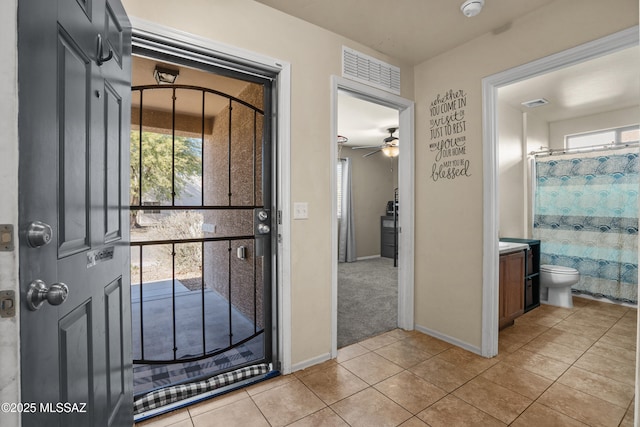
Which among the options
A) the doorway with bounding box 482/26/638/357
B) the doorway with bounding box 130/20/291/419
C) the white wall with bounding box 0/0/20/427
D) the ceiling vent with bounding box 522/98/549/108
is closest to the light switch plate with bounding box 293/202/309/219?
the doorway with bounding box 130/20/291/419

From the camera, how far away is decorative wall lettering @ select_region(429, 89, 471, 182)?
2.50 m

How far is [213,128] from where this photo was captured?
80.4 inches

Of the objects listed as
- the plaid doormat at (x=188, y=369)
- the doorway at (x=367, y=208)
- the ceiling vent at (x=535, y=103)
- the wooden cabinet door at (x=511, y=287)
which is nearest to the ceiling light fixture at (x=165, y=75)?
the plaid doormat at (x=188, y=369)

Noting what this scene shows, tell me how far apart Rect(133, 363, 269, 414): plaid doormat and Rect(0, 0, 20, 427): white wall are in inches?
50.1

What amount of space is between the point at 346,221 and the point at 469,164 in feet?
13.1

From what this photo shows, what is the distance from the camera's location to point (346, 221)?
6.34 meters

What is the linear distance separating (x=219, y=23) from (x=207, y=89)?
39cm

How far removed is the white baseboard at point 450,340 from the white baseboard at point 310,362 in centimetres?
101

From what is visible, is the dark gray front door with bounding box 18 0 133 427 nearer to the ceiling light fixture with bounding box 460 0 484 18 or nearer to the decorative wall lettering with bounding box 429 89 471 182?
the ceiling light fixture with bounding box 460 0 484 18

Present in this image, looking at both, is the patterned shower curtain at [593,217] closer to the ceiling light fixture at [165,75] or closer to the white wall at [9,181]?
the ceiling light fixture at [165,75]

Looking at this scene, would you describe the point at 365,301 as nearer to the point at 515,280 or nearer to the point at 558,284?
the point at 515,280

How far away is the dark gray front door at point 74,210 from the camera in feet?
2.33

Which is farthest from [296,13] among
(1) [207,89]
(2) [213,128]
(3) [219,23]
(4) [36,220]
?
(4) [36,220]

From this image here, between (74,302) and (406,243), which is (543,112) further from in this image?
(74,302)
